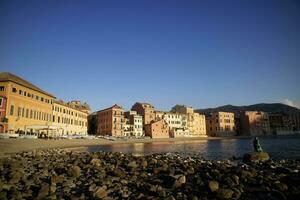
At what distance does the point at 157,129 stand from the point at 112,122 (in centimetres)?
2148

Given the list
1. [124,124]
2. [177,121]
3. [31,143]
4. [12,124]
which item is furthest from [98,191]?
[177,121]

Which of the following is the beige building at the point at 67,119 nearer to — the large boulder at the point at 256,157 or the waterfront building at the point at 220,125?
the large boulder at the point at 256,157

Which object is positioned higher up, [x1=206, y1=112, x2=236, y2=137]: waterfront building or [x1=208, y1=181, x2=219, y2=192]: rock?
[x1=206, y1=112, x2=236, y2=137]: waterfront building

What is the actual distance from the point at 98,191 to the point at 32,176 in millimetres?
6279

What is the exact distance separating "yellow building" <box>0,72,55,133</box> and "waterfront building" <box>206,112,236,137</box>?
98548mm

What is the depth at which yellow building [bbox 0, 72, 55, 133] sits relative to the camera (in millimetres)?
53875

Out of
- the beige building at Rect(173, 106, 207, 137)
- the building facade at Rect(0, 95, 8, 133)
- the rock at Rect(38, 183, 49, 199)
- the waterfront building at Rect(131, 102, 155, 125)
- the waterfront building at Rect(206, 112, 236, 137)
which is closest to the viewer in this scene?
the rock at Rect(38, 183, 49, 199)

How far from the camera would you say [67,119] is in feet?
274

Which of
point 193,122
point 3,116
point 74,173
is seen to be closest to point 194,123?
point 193,122

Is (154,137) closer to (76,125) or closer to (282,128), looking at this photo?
(76,125)

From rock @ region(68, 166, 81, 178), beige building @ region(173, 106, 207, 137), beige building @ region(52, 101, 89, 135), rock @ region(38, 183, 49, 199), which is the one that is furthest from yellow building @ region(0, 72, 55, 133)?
beige building @ region(173, 106, 207, 137)

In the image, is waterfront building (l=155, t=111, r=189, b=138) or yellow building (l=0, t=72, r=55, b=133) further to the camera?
waterfront building (l=155, t=111, r=189, b=138)

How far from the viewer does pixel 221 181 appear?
560 inches

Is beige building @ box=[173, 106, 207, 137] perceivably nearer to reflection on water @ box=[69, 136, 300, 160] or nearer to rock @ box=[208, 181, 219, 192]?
reflection on water @ box=[69, 136, 300, 160]
